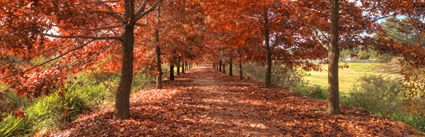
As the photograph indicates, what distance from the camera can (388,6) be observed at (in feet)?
36.8

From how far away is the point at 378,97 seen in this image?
17.2 m

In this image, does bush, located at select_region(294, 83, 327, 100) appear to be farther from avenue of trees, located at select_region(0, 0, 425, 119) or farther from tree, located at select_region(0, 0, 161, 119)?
tree, located at select_region(0, 0, 161, 119)

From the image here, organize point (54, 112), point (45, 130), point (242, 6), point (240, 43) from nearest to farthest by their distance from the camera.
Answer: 1. point (45, 130)
2. point (54, 112)
3. point (242, 6)
4. point (240, 43)

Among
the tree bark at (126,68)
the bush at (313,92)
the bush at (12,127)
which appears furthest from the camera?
the bush at (313,92)

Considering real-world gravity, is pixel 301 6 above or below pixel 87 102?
above

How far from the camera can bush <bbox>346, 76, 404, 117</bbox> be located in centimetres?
1685

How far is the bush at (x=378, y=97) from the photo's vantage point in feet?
55.3

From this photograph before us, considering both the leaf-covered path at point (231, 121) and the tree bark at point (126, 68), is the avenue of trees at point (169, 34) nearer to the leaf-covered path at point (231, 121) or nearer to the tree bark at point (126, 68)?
the tree bark at point (126, 68)

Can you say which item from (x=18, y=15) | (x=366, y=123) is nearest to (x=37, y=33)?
(x=18, y=15)

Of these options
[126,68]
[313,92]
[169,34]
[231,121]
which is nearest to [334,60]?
[231,121]

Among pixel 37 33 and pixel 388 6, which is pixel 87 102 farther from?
pixel 388 6

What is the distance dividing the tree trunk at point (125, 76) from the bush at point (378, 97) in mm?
12440

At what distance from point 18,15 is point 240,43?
1354 centimetres

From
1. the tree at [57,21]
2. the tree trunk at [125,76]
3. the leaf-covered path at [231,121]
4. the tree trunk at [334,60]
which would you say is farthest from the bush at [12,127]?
the tree trunk at [334,60]
